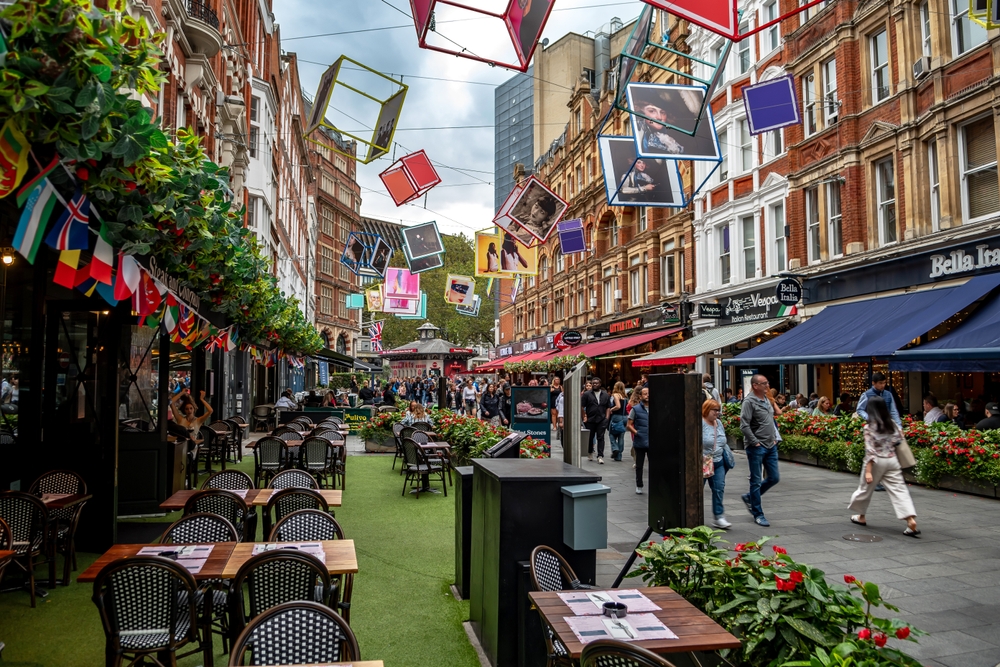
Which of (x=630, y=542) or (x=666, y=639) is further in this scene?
(x=630, y=542)

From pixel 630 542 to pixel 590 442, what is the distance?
6.95 metres

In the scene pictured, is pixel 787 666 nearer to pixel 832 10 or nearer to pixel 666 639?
pixel 666 639

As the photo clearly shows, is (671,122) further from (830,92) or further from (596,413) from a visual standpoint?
(830,92)

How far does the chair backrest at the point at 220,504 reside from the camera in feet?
20.0

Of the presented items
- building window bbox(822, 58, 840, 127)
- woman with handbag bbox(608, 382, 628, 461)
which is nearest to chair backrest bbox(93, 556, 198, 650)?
woman with handbag bbox(608, 382, 628, 461)

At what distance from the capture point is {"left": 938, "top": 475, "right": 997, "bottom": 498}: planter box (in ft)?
33.9

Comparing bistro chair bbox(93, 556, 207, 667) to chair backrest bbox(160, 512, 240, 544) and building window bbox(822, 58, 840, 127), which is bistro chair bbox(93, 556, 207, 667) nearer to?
chair backrest bbox(160, 512, 240, 544)

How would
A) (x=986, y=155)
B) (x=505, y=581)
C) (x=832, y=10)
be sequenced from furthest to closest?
(x=832, y=10), (x=986, y=155), (x=505, y=581)

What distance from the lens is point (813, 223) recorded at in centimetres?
1950

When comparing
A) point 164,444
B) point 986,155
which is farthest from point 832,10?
point 164,444

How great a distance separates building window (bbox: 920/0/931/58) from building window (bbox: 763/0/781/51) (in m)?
5.62

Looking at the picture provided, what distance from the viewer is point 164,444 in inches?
384

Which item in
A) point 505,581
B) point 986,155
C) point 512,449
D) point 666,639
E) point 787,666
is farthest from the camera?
point 986,155

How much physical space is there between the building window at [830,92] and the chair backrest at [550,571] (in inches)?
682
